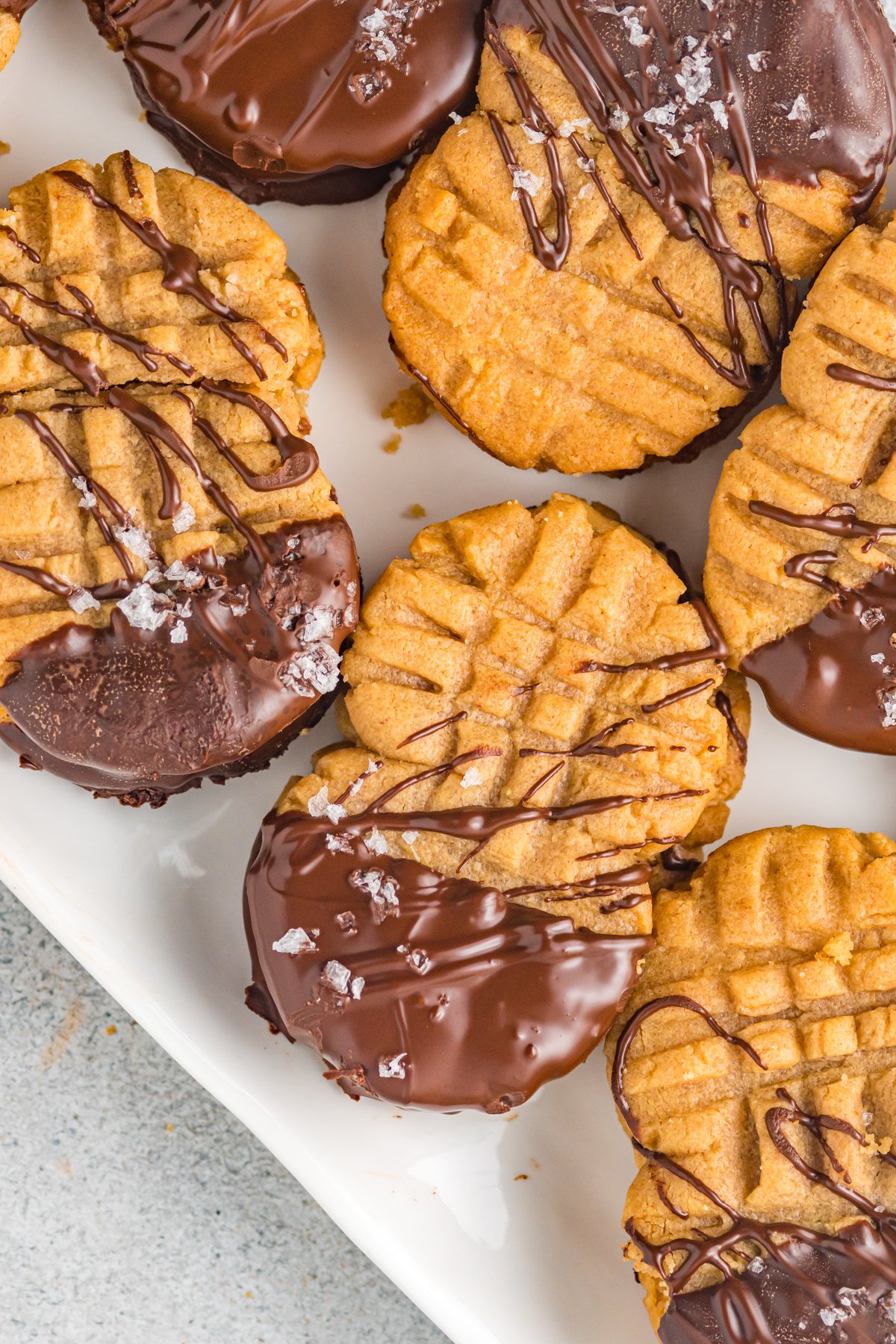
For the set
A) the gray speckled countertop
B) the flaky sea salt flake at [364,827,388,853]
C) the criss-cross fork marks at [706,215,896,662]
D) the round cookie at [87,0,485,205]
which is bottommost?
the gray speckled countertop

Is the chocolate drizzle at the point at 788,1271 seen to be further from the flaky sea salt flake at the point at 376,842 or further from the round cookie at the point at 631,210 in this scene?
the round cookie at the point at 631,210

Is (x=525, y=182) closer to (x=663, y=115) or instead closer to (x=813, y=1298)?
(x=663, y=115)

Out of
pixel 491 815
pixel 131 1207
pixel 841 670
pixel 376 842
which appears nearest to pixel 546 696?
pixel 491 815

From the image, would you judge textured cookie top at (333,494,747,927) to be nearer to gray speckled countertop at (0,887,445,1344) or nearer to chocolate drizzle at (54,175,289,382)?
chocolate drizzle at (54,175,289,382)

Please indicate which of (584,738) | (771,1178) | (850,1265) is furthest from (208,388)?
(850,1265)

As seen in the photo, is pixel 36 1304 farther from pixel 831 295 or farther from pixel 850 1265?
pixel 831 295

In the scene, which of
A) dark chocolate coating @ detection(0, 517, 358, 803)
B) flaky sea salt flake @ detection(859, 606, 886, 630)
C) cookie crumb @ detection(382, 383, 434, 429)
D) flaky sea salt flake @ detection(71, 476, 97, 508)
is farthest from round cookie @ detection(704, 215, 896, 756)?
flaky sea salt flake @ detection(71, 476, 97, 508)

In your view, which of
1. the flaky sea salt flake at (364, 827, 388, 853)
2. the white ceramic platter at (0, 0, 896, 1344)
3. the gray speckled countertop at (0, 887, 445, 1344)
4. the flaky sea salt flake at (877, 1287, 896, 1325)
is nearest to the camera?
the flaky sea salt flake at (877, 1287, 896, 1325)
